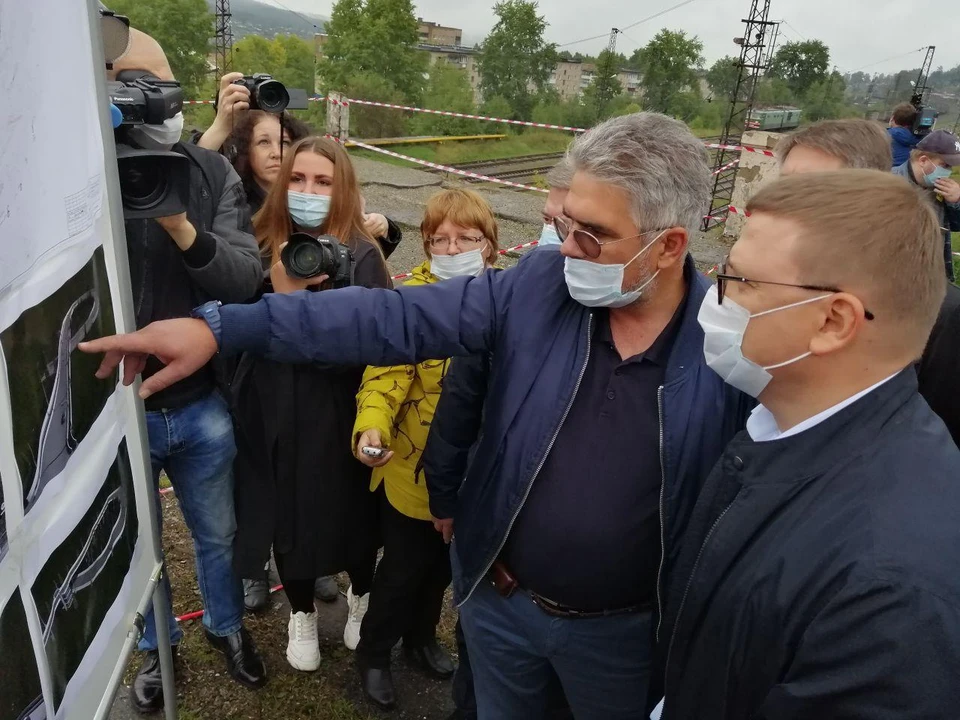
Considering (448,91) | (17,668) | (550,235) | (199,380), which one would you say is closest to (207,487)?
Result: (199,380)

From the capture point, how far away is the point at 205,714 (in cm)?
253

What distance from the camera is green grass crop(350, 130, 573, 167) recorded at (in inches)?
917

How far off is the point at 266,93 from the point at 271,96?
2 centimetres

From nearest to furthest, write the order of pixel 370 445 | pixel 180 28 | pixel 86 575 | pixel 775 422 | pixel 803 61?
pixel 86 575, pixel 775 422, pixel 370 445, pixel 180 28, pixel 803 61

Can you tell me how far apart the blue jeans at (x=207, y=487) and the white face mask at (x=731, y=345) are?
1577 millimetres

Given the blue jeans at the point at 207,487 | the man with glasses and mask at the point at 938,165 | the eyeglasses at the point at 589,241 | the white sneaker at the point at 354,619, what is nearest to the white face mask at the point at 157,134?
the blue jeans at the point at 207,487

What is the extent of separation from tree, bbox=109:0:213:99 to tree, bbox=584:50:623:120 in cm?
2087

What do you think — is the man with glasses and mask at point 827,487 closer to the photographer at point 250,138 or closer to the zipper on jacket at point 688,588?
the zipper on jacket at point 688,588

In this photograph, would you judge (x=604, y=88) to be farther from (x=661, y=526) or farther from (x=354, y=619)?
(x=661, y=526)

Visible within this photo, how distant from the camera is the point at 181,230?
1929 mm

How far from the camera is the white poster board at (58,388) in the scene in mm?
939

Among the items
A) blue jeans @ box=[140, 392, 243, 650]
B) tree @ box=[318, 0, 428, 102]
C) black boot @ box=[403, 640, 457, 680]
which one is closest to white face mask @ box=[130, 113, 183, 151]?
blue jeans @ box=[140, 392, 243, 650]

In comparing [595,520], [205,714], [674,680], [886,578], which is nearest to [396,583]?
[205,714]

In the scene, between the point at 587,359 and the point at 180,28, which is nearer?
the point at 587,359
